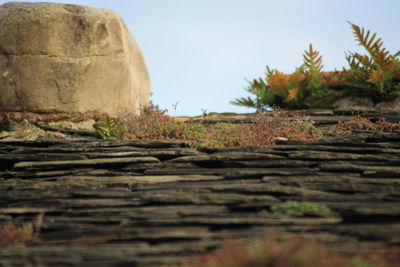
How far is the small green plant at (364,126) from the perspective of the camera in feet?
30.4

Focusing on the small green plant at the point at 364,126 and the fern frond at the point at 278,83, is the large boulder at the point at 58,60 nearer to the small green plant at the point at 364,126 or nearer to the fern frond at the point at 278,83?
the small green plant at the point at 364,126

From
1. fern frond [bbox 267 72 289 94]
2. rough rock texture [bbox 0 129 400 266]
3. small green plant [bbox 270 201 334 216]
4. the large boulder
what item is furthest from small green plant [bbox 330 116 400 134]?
small green plant [bbox 270 201 334 216]

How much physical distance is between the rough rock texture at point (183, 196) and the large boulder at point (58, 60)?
2.17m

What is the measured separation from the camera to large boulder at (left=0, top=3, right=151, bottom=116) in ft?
32.4

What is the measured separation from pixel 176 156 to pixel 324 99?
6.71m

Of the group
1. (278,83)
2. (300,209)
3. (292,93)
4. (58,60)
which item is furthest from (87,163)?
(278,83)

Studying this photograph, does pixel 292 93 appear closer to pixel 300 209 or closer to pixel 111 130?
pixel 111 130

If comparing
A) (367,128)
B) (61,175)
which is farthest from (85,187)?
(367,128)

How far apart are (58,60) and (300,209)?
6.66m

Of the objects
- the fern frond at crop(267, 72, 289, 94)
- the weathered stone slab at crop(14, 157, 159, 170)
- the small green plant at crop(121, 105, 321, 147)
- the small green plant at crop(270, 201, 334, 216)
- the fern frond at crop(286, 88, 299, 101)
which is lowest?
the small green plant at crop(270, 201, 334, 216)

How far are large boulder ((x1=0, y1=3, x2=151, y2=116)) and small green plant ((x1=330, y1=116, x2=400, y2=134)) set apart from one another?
4.09 metres

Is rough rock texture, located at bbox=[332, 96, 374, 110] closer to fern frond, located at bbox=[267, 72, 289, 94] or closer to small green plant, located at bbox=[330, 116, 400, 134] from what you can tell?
fern frond, located at bbox=[267, 72, 289, 94]

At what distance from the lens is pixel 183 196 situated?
5.42 m

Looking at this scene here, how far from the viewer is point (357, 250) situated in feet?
14.2
